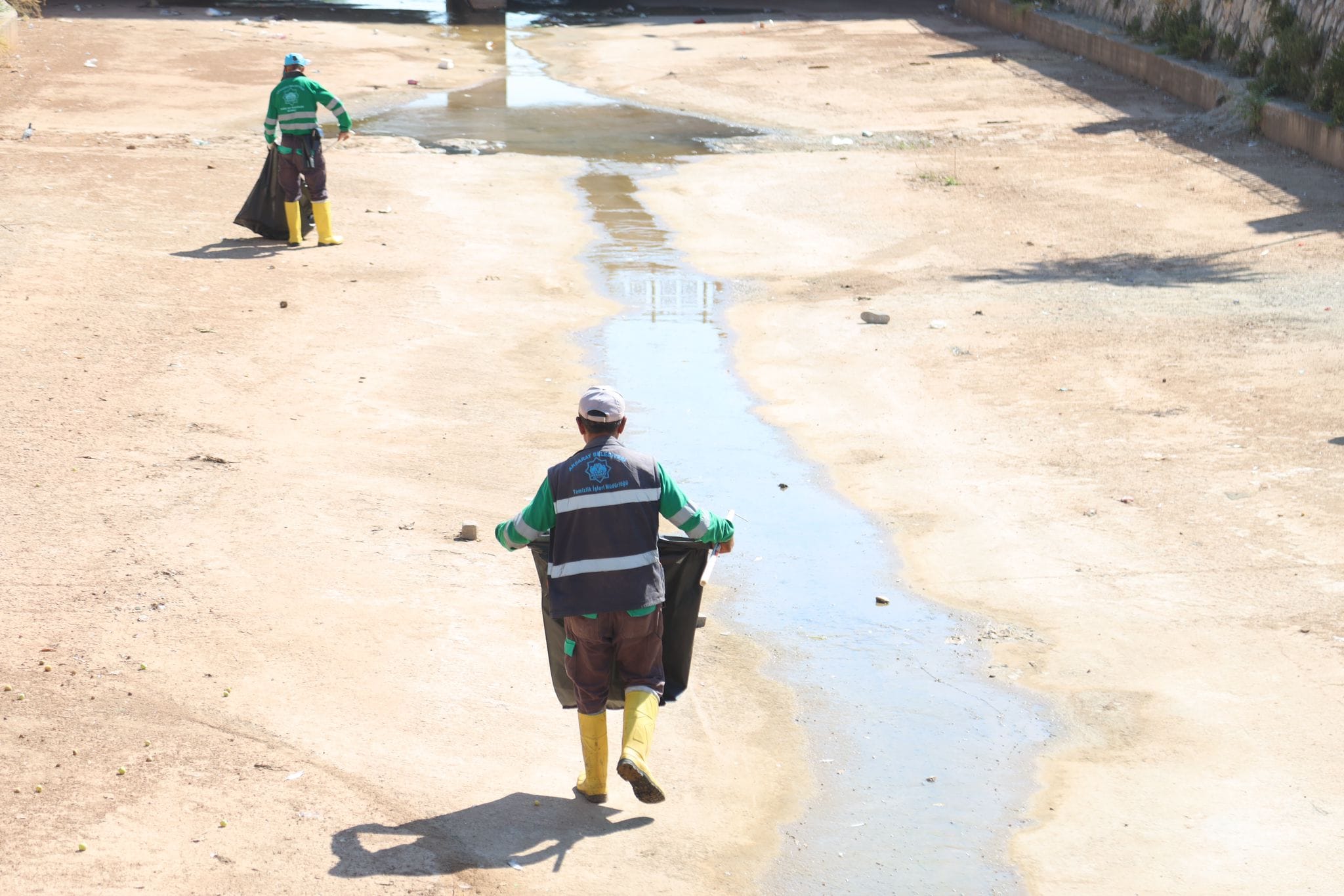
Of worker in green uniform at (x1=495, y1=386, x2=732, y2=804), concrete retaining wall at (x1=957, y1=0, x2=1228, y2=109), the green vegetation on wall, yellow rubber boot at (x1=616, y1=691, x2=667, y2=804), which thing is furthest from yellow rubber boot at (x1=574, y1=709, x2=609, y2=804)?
the green vegetation on wall

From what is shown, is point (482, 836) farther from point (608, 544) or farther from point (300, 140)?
point (300, 140)

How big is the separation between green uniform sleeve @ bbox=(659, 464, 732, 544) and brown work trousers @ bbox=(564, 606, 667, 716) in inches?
12.9

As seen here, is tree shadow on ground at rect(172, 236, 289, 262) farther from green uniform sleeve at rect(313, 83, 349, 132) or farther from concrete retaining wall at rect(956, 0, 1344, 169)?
concrete retaining wall at rect(956, 0, 1344, 169)

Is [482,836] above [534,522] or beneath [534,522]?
beneath

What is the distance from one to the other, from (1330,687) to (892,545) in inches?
97.9

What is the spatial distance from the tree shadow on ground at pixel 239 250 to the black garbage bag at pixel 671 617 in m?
9.10

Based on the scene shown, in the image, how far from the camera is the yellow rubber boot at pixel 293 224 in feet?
45.2

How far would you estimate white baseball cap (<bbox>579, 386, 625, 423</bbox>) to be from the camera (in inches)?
196

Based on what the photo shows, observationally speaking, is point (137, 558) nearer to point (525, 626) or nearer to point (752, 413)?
point (525, 626)

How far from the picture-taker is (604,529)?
4.97 meters

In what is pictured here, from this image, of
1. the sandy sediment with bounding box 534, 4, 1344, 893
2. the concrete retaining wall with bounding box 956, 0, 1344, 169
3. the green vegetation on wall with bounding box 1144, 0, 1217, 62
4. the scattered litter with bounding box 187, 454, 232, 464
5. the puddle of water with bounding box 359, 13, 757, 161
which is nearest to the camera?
the sandy sediment with bounding box 534, 4, 1344, 893

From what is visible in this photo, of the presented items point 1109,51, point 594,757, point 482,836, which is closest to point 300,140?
point 594,757

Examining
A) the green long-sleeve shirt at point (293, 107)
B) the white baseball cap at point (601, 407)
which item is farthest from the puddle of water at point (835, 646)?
the green long-sleeve shirt at point (293, 107)

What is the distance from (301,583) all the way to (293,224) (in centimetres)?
765
